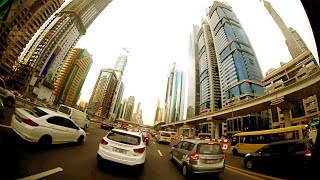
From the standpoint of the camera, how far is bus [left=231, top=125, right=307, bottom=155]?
17630mm

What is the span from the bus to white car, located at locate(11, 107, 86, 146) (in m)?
19.3

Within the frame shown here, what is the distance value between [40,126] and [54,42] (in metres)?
107

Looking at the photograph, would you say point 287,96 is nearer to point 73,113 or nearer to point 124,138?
point 124,138

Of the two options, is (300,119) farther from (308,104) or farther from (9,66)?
(9,66)

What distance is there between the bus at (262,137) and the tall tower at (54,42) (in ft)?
289

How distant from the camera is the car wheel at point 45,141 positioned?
839 centimetres

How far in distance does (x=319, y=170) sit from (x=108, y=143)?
685cm

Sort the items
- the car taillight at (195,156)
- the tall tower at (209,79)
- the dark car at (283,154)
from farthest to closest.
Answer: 1. the tall tower at (209,79)
2. the dark car at (283,154)
3. the car taillight at (195,156)

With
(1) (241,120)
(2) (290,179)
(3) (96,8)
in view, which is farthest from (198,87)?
(2) (290,179)

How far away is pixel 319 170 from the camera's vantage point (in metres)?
1.47

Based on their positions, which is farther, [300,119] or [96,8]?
[96,8]

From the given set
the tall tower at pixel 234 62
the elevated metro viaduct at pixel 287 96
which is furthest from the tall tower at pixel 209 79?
the elevated metro viaduct at pixel 287 96

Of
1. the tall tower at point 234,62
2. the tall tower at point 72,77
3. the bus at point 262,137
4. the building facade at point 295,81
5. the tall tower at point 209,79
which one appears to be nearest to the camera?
the bus at point 262,137

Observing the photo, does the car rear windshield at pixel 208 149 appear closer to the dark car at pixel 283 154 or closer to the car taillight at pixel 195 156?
the car taillight at pixel 195 156
